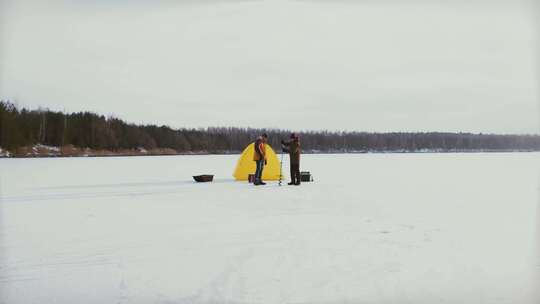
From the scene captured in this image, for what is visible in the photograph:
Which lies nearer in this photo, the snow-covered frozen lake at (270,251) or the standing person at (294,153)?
the snow-covered frozen lake at (270,251)

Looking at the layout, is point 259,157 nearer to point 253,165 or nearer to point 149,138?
point 253,165

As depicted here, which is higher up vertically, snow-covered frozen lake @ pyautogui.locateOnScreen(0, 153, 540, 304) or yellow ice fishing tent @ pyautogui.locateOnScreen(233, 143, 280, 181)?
yellow ice fishing tent @ pyautogui.locateOnScreen(233, 143, 280, 181)

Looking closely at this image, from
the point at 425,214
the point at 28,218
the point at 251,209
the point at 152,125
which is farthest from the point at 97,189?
the point at 152,125

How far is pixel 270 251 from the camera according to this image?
500 cm

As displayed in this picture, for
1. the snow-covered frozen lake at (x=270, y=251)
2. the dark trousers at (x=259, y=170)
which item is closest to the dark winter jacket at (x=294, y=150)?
the dark trousers at (x=259, y=170)

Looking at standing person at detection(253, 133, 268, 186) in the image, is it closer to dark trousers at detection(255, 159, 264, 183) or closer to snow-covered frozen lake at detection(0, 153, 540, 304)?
dark trousers at detection(255, 159, 264, 183)

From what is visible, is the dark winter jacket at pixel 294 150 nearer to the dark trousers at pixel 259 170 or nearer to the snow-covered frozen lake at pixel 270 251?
Result: the dark trousers at pixel 259 170

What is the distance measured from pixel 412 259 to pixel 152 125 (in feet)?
275

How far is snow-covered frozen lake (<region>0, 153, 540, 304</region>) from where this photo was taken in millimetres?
3705

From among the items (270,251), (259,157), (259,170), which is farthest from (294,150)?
(270,251)

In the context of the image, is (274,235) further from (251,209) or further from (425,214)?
(425,214)

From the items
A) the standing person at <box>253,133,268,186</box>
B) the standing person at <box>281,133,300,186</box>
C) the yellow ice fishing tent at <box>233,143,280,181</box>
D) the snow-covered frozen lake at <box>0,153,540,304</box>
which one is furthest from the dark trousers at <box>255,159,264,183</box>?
the snow-covered frozen lake at <box>0,153,540,304</box>

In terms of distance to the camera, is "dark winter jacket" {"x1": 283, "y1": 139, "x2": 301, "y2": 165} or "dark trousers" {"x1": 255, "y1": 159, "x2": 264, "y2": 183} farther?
"dark trousers" {"x1": 255, "y1": 159, "x2": 264, "y2": 183}

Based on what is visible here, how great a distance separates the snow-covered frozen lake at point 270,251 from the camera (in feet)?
12.2
